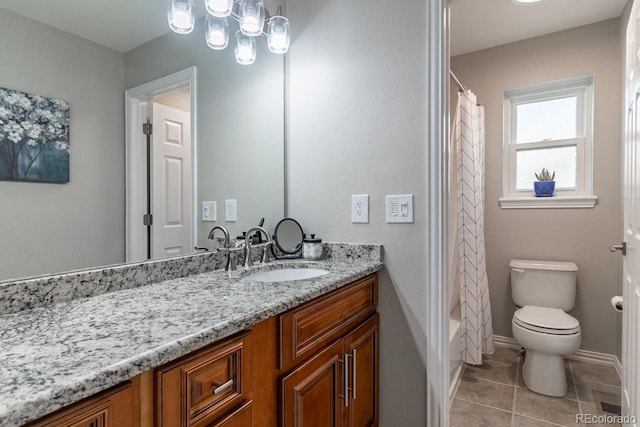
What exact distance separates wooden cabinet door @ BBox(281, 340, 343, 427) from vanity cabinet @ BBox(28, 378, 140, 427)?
1.46 feet

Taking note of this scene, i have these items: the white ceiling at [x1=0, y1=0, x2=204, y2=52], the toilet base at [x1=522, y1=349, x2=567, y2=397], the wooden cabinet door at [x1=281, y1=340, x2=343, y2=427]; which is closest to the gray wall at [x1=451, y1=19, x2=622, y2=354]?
the toilet base at [x1=522, y1=349, x2=567, y2=397]

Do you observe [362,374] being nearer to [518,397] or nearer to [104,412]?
[104,412]

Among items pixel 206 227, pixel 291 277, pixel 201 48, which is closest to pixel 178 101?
pixel 201 48

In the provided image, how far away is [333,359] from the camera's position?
1150mm

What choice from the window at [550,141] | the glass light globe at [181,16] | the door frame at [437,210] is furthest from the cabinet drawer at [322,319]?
the window at [550,141]

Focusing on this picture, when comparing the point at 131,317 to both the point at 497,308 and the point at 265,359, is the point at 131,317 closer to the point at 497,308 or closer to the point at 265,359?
the point at 265,359

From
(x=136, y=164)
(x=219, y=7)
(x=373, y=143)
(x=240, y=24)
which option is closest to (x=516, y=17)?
(x=373, y=143)

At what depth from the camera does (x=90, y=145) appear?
1.03 m

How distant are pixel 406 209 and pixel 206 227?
2.87 ft

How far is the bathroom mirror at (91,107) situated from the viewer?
86 centimetres

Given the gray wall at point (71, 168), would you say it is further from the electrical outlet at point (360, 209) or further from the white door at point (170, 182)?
the electrical outlet at point (360, 209)

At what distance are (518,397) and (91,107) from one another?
2.58 m

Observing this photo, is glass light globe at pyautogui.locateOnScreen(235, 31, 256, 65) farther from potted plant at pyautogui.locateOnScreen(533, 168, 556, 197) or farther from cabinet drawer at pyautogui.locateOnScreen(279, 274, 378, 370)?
potted plant at pyautogui.locateOnScreen(533, 168, 556, 197)

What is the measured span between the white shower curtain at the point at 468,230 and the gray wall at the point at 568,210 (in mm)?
552
